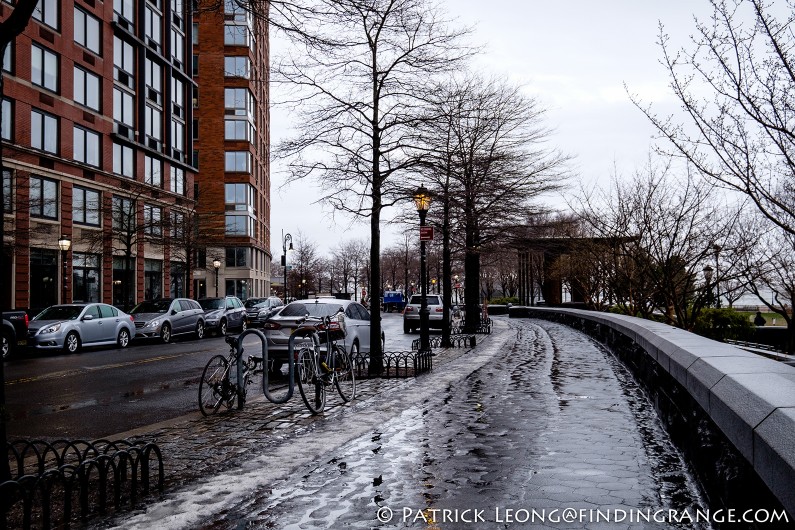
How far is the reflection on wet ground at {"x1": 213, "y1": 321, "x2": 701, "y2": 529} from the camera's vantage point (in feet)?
17.1

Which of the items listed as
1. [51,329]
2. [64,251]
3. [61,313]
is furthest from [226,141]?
[51,329]

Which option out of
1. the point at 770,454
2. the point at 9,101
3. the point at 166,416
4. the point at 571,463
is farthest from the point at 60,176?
the point at 770,454

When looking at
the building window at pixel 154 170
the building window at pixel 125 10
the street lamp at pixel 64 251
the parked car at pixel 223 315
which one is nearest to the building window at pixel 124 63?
the building window at pixel 125 10

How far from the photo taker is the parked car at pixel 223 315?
101 ft

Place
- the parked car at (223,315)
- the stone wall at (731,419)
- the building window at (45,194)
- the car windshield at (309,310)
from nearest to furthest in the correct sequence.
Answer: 1. the stone wall at (731,419)
2. the car windshield at (309,310)
3. the parked car at (223,315)
4. the building window at (45,194)

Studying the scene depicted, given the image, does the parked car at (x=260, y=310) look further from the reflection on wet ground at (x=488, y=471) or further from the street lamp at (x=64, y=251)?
the reflection on wet ground at (x=488, y=471)

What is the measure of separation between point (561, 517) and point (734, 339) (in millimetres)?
21151

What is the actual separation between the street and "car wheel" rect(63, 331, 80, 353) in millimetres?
324

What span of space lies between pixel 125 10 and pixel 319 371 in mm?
39346

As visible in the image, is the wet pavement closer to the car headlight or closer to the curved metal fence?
the curved metal fence

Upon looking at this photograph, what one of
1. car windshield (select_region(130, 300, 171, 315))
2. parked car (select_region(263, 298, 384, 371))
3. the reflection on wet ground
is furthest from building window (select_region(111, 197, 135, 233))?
the reflection on wet ground

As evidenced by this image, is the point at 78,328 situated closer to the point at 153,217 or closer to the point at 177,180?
the point at 153,217

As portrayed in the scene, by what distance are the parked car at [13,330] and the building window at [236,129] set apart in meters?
46.2

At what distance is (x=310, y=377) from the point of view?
9.99 meters
